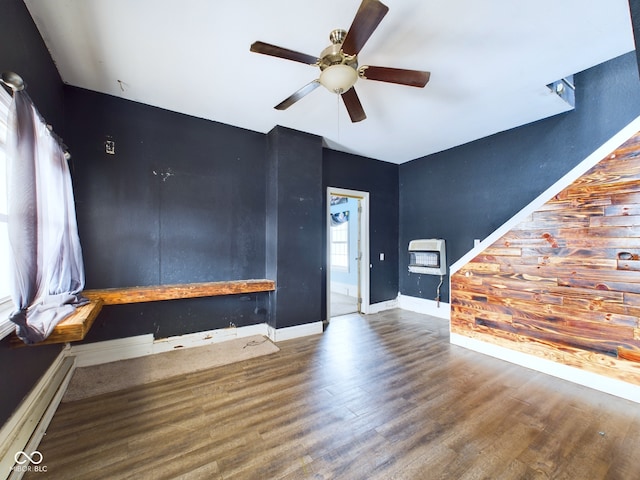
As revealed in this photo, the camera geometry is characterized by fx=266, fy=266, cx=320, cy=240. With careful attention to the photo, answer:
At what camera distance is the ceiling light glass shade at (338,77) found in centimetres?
192

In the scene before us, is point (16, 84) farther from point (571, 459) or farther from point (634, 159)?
point (634, 159)

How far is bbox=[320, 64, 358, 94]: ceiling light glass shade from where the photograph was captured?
1915 mm

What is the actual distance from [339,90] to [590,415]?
3161mm

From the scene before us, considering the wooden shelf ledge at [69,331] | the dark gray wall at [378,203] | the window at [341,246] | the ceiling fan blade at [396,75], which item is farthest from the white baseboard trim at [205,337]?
the window at [341,246]

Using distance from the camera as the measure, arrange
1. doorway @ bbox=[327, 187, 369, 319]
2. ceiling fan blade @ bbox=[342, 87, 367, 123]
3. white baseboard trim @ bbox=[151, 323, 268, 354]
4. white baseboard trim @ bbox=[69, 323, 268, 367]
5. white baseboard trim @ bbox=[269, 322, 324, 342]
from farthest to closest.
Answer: doorway @ bbox=[327, 187, 369, 319], white baseboard trim @ bbox=[269, 322, 324, 342], white baseboard trim @ bbox=[151, 323, 268, 354], white baseboard trim @ bbox=[69, 323, 268, 367], ceiling fan blade @ bbox=[342, 87, 367, 123]

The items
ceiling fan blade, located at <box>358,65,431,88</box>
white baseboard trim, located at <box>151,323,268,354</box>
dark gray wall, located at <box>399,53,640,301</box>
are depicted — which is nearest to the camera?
ceiling fan blade, located at <box>358,65,431,88</box>

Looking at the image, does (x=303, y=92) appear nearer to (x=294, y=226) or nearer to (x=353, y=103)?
(x=353, y=103)

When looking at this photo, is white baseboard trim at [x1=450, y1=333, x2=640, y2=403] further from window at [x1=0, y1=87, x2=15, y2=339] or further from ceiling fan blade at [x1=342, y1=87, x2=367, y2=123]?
window at [x1=0, y1=87, x2=15, y2=339]

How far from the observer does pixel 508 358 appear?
2.95 metres

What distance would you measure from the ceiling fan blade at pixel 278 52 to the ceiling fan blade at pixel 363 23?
0.27 metres

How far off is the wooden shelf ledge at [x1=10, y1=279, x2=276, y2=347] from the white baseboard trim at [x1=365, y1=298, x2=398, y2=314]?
6.97 ft

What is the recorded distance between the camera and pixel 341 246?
7266 mm

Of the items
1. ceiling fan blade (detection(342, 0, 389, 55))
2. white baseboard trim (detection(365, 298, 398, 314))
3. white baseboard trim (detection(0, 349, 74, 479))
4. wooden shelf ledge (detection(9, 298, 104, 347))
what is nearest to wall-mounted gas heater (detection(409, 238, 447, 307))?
white baseboard trim (detection(365, 298, 398, 314))

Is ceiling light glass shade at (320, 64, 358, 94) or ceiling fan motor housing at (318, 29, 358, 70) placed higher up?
ceiling fan motor housing at (318, 29, 358, 70)
